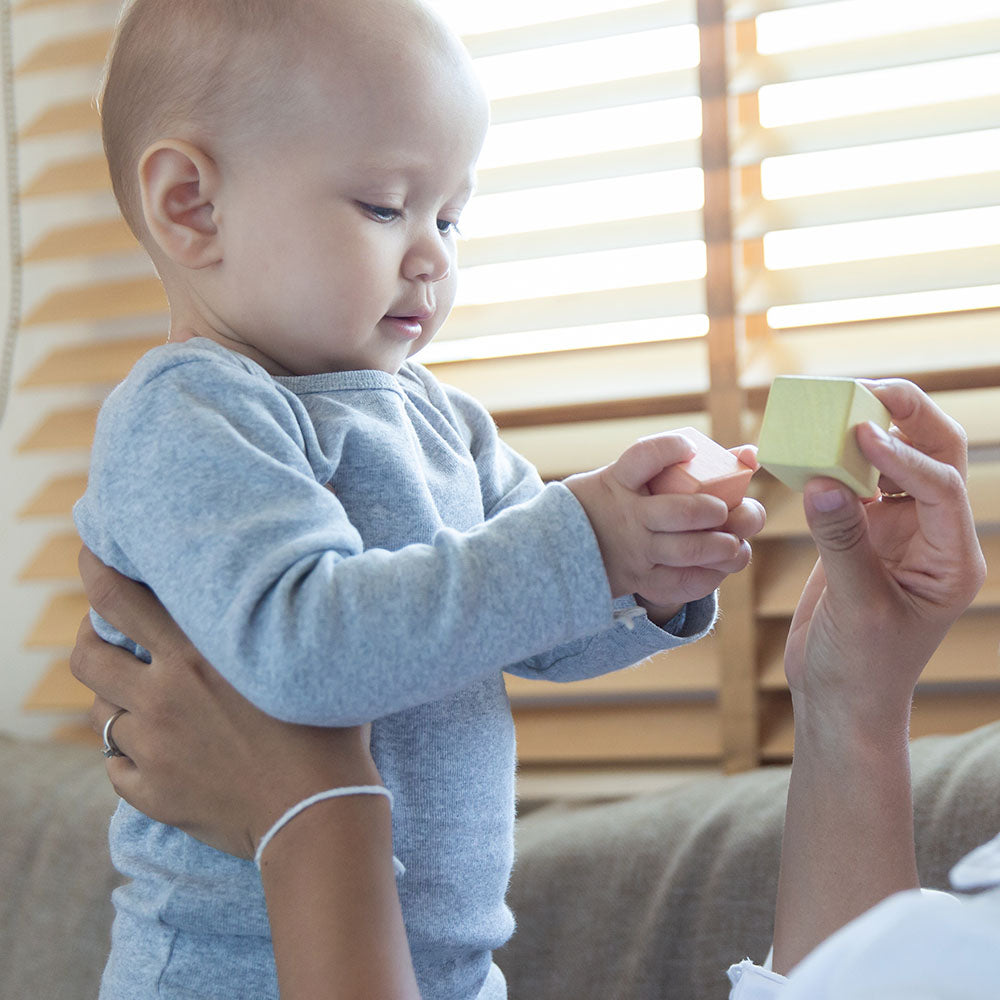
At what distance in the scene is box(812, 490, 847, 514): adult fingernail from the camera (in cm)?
75

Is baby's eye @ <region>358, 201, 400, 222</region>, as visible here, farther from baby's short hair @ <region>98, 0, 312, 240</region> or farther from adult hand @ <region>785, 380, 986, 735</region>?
adult hand @ <region>785, 380, 986, 735</region>

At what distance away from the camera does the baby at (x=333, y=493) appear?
27.8 inches

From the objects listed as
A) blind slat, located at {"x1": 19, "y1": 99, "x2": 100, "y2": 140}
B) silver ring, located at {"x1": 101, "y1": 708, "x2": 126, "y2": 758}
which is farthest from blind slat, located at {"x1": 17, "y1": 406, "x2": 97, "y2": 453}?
silver ring, located at {"x1": 101, "y1": 708, "x2": 126, "y2": 758}

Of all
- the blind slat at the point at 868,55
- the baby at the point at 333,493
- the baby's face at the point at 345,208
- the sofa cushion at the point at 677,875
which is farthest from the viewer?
the blind slat at the point at 868,55

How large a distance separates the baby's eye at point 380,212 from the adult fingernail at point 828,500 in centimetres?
35

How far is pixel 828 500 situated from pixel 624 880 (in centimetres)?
75

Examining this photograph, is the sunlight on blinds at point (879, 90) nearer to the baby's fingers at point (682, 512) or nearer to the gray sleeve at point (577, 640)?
the gray sleeve at point (577, 640)

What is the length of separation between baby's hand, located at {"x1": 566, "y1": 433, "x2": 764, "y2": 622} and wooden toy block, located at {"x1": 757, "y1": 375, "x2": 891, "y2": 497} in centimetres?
5

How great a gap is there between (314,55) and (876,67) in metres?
0.89

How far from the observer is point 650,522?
726 millimetres

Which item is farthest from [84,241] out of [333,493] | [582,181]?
[333,493]

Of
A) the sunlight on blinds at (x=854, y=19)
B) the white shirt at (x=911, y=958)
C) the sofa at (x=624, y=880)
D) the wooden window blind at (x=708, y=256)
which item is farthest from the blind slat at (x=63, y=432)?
the white shirt at (x=911, y=958)

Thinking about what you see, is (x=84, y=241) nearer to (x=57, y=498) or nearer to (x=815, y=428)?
(x=57, y=498)

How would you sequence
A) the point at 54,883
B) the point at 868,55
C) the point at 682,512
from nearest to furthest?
the point at 682,512, the point at 868,55, the point at 54,883
